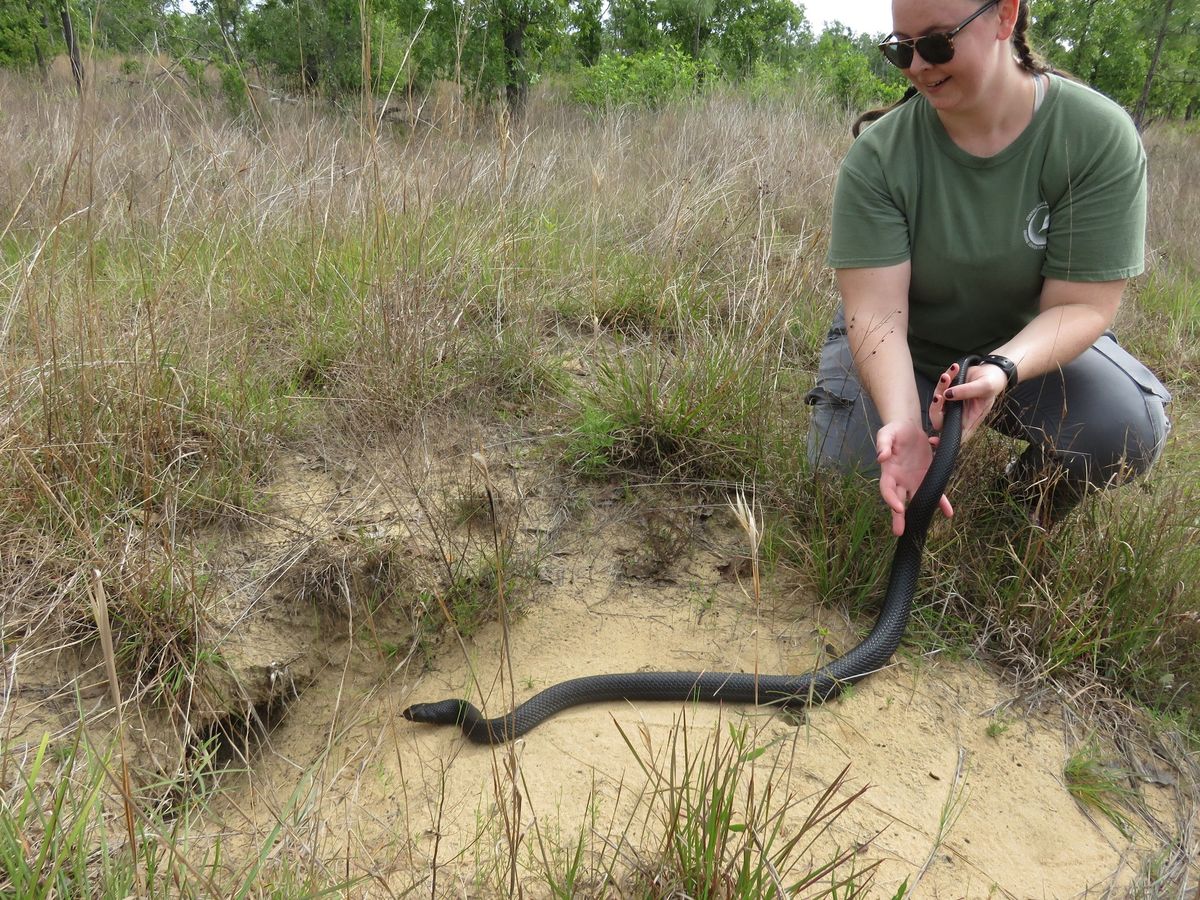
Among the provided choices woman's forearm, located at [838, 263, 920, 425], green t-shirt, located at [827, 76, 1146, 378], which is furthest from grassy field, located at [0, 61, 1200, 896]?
green t-shirt, located at [827, 76, 1146, 378]

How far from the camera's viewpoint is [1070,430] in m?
2.34

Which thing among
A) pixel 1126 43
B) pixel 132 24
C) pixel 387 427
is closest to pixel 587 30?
pixel 132 24

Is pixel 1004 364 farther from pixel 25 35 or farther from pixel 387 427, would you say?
pixel 25 35

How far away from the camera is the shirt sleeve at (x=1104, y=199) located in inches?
82.7

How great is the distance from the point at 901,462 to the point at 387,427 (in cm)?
167

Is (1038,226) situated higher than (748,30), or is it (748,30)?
(748,30)

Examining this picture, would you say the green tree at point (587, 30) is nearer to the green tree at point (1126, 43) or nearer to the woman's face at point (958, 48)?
the green tree at point (1126, 43)

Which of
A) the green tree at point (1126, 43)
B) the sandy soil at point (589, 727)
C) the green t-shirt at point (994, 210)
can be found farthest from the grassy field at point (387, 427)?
the green tree at point (1126, 43)

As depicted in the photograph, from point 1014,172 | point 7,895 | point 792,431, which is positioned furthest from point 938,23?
point 7,895

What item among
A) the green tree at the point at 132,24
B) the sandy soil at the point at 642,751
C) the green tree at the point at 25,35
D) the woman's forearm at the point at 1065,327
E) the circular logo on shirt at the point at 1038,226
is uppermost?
the green tree at the point at 25,35

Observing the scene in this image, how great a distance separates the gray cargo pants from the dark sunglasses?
908 millimetres

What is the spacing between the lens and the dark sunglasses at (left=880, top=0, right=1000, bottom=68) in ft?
6.31

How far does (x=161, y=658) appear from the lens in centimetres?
200

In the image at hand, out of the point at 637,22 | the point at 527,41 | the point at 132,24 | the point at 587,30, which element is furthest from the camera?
the point at 637,22
